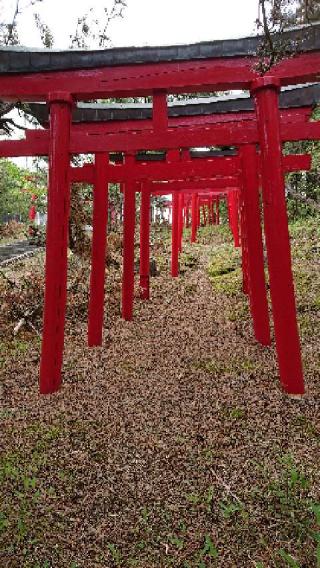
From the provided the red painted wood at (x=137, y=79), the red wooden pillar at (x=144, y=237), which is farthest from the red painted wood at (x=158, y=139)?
the red wooden pillar at (x=144, y=237)

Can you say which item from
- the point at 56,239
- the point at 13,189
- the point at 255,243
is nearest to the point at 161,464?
the point at 56,239

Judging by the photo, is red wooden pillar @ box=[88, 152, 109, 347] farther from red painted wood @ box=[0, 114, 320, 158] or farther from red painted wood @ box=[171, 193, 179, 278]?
red painted wood @ box=[171, 193, 179, 278]

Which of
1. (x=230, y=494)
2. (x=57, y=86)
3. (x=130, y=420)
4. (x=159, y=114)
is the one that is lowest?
(x=230, y=494)

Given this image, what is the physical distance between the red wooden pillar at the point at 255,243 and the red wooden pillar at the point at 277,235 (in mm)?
1018

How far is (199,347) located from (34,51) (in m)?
3.13

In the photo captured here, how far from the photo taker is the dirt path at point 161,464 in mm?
2006

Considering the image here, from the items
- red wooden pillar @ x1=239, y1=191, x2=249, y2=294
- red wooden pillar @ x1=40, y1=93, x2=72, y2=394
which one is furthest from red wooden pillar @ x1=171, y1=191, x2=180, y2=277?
red wooden pillar @ x1=40, y1=93, x2=72, y2=394

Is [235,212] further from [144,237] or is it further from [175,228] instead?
[144,237]

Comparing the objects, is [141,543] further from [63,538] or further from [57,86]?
[57,86]

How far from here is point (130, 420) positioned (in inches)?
123

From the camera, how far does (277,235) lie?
322 cm

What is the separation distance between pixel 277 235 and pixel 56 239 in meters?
1.81

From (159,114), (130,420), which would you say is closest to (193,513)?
(130,420)

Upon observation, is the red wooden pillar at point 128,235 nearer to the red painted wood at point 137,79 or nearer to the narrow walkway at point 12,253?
the red painted wood at point 137,79
